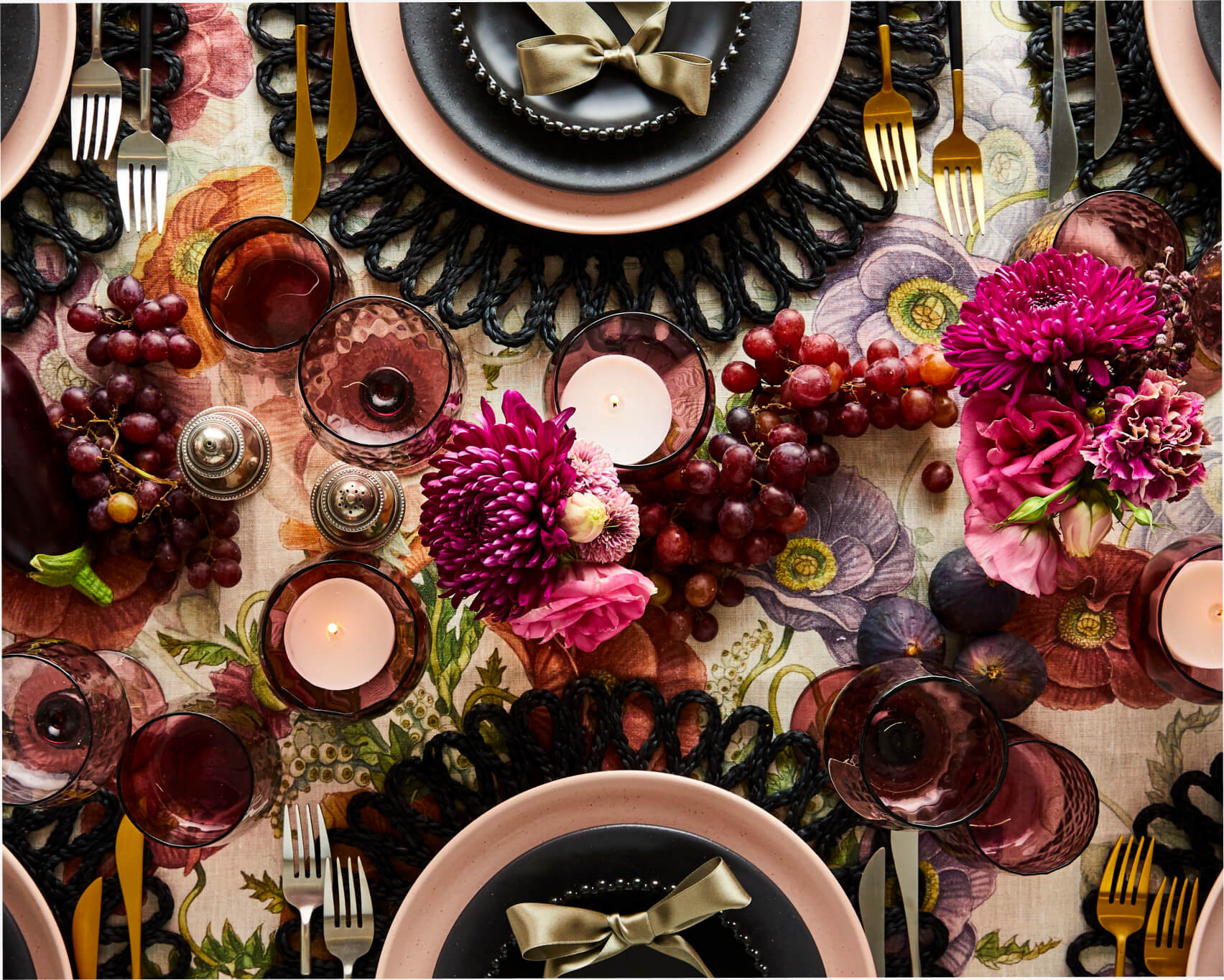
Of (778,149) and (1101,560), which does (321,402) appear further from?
(1101,560)

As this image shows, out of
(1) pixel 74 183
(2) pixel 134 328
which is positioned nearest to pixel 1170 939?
(2) pixel 134 328

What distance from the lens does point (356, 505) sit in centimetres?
84

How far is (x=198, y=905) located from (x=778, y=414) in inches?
29.4

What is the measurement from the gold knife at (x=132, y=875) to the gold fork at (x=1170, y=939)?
3.21ft

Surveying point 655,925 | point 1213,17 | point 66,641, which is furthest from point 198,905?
point 1213,17

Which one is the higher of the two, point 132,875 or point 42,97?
point 42,97

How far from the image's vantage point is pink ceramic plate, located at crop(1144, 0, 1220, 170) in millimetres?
821

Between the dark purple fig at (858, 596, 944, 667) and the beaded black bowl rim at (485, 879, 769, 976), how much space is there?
0.27 meters

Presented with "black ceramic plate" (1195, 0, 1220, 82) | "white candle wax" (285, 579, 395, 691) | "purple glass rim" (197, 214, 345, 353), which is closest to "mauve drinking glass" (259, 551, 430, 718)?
"white candle wax" (285, 579, 395, 691)

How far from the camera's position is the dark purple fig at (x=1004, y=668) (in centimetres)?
82

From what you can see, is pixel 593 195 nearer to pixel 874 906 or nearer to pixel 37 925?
pixel 874 906

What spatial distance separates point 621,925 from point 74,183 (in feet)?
2.93

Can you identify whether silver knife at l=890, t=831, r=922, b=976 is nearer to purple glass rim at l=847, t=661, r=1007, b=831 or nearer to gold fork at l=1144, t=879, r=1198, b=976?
purple glass rim at l=847, t=661, r=1007, b=831

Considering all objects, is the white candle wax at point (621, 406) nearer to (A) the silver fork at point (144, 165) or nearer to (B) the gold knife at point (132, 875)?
(A) the silver fork at point (144, 165)
